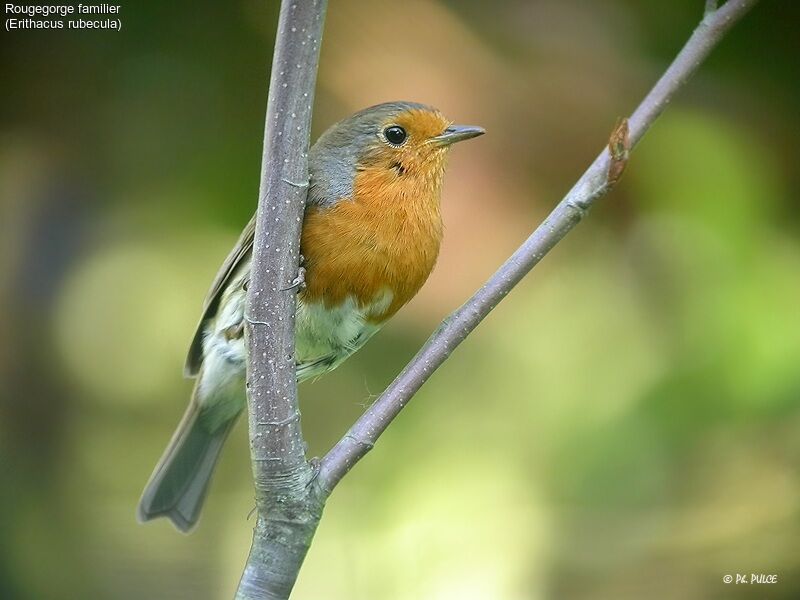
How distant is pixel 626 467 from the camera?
2.92m

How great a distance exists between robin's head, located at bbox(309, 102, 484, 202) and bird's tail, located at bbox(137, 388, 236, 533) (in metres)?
0.91

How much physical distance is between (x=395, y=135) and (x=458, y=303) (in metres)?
0.81

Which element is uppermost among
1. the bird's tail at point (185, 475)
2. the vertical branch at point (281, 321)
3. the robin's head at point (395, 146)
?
the robin's head at point (395, 146)

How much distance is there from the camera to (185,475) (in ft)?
9.61

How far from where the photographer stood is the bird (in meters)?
2.26

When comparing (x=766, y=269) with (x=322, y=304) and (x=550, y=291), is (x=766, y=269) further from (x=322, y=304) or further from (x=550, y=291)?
(x=322, y=304)

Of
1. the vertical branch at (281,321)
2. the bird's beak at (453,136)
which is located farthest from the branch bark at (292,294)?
the bird's beak at (453,136)

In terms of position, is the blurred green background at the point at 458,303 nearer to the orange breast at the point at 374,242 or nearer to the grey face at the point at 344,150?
the grey face at the point at 344,150

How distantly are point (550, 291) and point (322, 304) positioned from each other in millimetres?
Answer: 1100

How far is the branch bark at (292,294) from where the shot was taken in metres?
1.59

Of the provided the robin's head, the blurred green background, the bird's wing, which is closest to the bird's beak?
the robin's head

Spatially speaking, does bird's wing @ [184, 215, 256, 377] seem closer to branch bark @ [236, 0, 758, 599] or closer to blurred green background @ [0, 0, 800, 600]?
blurred green background @ [0, 0, 800, 600]

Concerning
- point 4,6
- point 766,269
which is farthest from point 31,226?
point 766,269

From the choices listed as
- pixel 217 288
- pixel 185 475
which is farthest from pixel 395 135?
pixel 185 475
